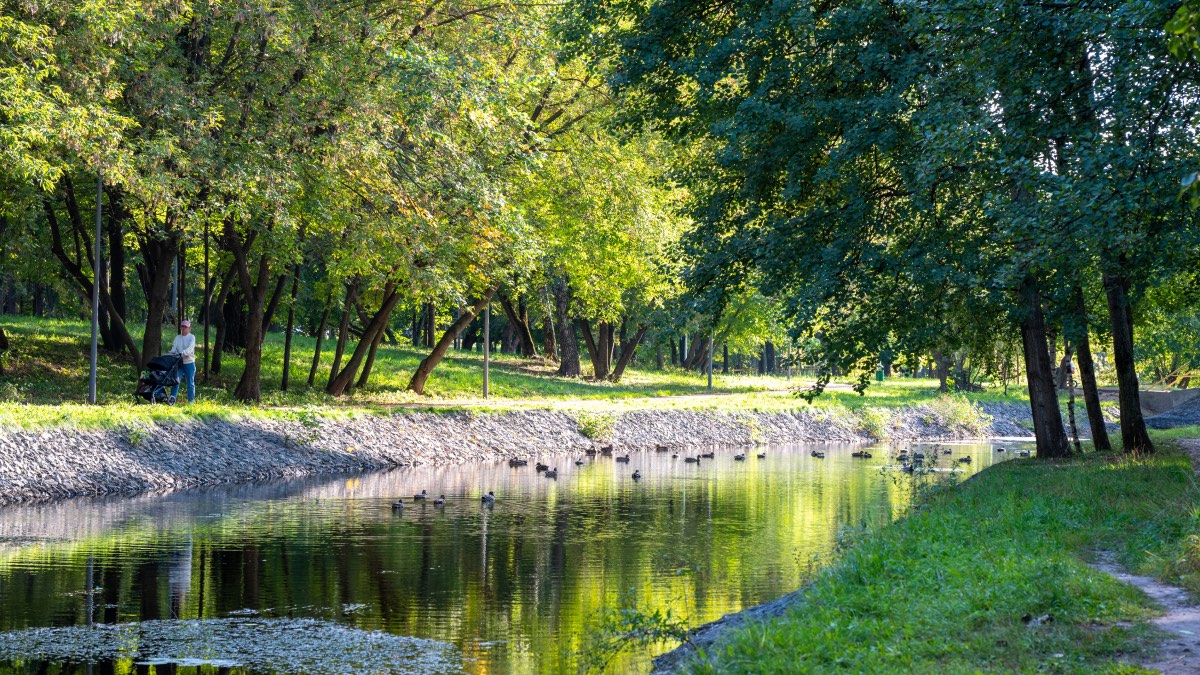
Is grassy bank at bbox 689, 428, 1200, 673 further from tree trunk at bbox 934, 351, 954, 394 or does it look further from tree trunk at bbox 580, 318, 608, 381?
tree trunk at bbox 580, 318, 608, 381

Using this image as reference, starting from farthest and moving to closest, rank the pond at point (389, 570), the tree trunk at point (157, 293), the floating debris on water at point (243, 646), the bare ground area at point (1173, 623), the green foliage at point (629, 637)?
the tree trunk at point (157, 293) → the pond at point (389, 570) → the green foliage at point (629, 637) → the floating debris on water at point (243, 646) → the bare ground area at point (1173, 623)

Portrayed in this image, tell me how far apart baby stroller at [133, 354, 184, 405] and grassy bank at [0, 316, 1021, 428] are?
520mm

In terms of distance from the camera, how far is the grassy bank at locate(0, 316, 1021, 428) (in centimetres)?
2259

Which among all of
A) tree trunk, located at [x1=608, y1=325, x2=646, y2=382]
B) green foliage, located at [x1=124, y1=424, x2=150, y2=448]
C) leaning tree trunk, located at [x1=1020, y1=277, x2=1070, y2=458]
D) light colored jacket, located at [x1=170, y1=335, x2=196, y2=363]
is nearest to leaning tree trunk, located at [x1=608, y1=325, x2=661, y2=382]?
tree trunk, located at [x1=608, y1=325, x2=646, y2=382]

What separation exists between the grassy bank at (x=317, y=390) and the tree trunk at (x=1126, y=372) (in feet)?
19.8

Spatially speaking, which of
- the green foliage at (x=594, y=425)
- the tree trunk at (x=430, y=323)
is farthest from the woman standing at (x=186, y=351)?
the tree trunk at (x=430, y=323)

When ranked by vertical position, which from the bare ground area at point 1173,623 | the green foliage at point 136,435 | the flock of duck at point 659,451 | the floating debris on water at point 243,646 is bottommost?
the floating debris on water at point 243,646

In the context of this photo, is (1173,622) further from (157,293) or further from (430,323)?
(430,323)

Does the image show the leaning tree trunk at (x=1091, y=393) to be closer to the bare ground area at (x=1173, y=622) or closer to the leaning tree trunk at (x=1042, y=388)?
the leaning tree trunk at (x=1042, y=388)

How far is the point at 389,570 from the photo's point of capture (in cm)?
1330

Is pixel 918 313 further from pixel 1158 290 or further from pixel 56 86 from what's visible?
pixel 56 86

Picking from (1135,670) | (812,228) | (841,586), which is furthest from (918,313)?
(1135,670)

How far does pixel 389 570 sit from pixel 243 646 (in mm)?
3679

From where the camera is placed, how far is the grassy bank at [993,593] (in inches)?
278
